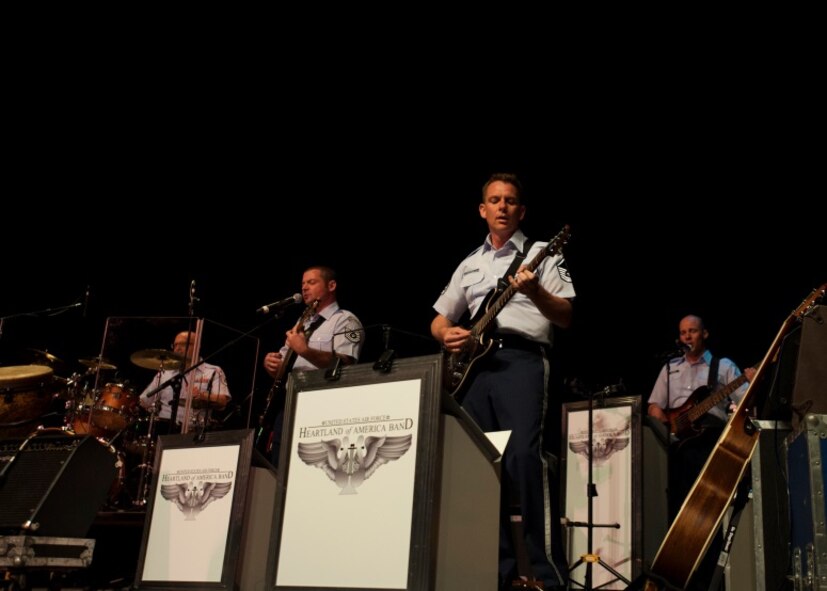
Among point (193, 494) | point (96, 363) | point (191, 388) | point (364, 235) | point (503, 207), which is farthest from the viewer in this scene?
point (364, 235)

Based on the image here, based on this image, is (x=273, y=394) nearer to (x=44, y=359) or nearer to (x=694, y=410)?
(x=44, y=359)

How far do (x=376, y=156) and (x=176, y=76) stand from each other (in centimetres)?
199

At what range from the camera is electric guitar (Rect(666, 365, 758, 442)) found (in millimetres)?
6156

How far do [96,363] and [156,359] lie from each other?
0.50m

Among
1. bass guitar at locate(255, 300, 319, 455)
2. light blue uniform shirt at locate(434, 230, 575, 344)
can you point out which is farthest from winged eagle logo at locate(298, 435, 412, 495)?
bass guitar at locate(255, 300, 319, 455)

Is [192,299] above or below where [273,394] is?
above

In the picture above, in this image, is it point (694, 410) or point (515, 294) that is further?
point (694, 410)

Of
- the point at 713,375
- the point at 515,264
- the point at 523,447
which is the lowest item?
the point at 523,447

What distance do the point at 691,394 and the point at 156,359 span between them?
4476 millimetres

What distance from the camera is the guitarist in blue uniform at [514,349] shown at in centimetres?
304

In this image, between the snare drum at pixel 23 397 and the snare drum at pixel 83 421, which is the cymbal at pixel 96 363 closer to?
the snare drum at pixel 83 421

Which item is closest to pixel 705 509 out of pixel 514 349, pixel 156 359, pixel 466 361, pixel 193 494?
pixel 514 349

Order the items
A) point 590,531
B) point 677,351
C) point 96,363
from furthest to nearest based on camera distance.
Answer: point 96,363 → point 677,351 → point 590,531

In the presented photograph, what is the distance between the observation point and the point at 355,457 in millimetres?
2254
